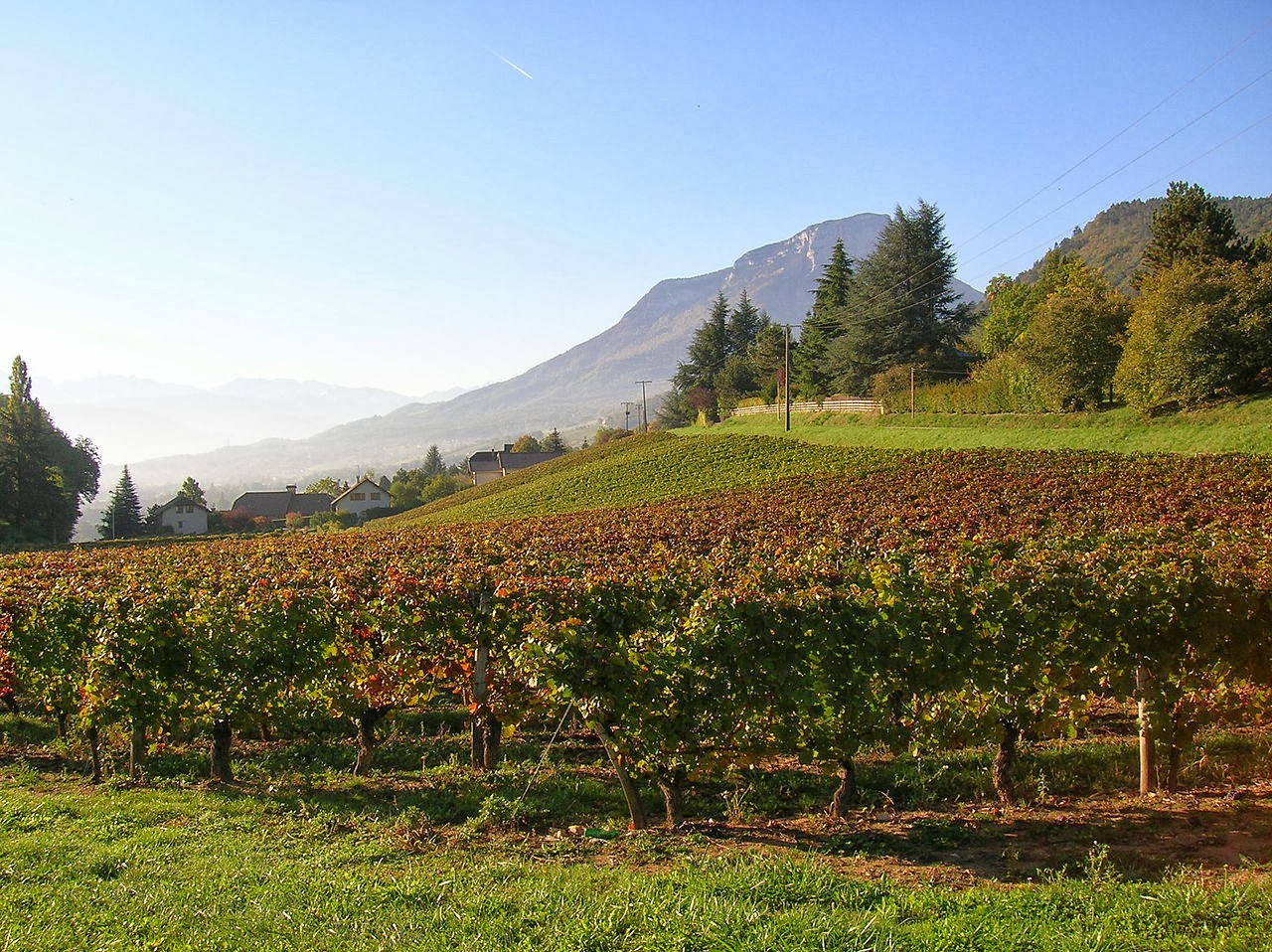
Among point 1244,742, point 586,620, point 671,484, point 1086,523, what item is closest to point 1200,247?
point 671,484

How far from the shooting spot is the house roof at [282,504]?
122 metres

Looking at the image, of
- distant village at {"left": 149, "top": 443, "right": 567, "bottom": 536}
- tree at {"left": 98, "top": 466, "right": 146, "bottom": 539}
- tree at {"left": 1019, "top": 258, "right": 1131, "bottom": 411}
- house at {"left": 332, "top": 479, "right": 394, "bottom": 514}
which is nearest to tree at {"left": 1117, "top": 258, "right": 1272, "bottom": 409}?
tree at {"left": 1019, "top": 258, "right": 1131, "bottom": 411}

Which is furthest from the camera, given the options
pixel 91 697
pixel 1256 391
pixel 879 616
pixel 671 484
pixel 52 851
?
pixel 671 484

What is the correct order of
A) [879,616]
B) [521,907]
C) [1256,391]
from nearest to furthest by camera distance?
[521,907], [879,616], [1256,391]

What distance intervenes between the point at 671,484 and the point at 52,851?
37.7 metres

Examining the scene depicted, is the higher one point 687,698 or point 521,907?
point 687,698

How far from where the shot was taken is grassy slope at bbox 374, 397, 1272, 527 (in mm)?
31797

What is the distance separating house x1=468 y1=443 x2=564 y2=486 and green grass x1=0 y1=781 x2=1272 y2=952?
328 ft

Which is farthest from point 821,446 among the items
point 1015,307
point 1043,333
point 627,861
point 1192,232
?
point 627,861

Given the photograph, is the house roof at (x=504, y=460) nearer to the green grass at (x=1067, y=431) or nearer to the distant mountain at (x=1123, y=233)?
the green grass at (x=1067, y=431)

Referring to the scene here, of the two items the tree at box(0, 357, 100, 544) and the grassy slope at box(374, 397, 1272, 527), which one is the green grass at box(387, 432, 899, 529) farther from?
the tree at box(0, 357, 100, 544)

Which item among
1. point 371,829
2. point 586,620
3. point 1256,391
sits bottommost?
point 371,829

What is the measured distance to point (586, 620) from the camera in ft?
25.0

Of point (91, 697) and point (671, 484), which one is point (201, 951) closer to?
point (91, 697)
